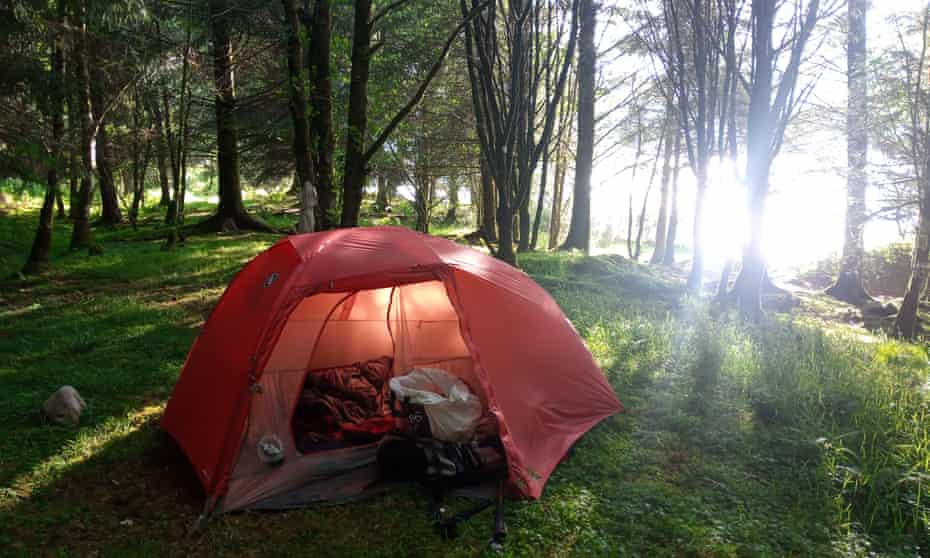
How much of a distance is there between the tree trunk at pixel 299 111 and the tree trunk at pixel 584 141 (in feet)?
28.1

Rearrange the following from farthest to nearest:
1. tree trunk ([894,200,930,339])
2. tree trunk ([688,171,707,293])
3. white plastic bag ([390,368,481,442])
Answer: tree trunk ([688,171,707,293]) < tree trunk ([894,200,930,339]) < white plastic bag ([390,368,481,442])

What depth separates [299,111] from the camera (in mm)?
7449

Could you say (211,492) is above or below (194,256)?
below

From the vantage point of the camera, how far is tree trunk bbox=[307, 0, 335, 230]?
24.5 ft

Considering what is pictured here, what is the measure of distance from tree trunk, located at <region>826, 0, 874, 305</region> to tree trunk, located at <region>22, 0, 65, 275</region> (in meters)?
14.5

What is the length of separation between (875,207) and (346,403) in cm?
1359

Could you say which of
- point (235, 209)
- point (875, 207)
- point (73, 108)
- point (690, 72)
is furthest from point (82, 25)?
point (875, 207)

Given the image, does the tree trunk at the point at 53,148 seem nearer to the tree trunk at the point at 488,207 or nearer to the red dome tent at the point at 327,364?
the red dome tent at the point at 327,364

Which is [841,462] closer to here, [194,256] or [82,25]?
[194,256]

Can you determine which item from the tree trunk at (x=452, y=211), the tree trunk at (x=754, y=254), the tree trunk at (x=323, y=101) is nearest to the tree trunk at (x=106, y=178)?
the tree trunk at (x=323, y=101)

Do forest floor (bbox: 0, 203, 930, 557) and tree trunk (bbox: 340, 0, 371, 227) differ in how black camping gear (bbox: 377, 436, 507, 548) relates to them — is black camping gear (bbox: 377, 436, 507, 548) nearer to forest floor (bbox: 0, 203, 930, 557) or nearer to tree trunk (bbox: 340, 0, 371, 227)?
forest floor (bbox: 0, 203, 930, 557)

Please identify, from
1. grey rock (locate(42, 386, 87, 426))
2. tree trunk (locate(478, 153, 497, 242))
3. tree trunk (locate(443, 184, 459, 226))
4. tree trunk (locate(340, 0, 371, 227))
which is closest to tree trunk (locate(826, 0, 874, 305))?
tree trunk (locate(478, 153, 497, 242))

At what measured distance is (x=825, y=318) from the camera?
11641mm

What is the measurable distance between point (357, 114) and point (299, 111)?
2.91ft
